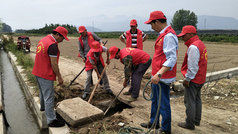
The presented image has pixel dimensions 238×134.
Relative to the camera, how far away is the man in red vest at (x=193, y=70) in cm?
271

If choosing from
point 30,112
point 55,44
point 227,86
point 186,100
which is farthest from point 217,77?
point 30,112

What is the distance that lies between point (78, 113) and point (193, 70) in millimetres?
2144

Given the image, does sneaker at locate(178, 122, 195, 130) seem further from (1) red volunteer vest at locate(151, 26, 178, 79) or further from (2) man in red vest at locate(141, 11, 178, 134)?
(1) red volunteer vest at locate(151, 26, 178, 79)

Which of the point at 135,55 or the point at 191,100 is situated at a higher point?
the point at 135,55

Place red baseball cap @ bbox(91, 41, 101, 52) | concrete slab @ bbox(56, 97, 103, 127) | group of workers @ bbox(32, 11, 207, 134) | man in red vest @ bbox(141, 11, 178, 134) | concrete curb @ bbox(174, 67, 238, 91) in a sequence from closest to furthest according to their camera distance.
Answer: man in red vest @ bbox(141, 11, 178, 134), group of workers @ bbox(32, 11, 207, 134), concrete slab @ bbox(56, 97, 103, 127), red baseball cap @ bbox(91, 41, 101, 52), concrete curb @ bbox(174, 67, 238, 91)

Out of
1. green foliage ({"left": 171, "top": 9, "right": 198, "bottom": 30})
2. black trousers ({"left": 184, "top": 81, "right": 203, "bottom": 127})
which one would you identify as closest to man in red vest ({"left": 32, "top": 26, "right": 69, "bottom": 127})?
black trousers ({"left": 184, "top": 81, "right": 203, "bottom": 127})

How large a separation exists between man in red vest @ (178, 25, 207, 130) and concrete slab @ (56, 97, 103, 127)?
159 cm

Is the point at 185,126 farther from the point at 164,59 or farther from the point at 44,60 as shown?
the point at 44,60

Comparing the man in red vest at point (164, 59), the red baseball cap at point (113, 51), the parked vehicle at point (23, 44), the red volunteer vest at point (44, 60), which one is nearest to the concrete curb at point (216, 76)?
the red baseball cap at point (113, 51)

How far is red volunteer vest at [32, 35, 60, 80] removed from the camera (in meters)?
3.02

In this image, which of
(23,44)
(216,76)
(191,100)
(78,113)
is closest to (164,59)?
(191,100)

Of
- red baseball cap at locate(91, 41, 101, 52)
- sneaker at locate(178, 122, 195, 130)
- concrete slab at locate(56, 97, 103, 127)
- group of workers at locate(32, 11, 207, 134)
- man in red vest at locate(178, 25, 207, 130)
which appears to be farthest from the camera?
red baseball cap at locate(91, 41, 101, 52)

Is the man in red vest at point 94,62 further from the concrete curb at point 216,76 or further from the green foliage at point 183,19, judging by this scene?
the green foliage at point 183,19

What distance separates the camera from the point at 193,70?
2.74 metres
